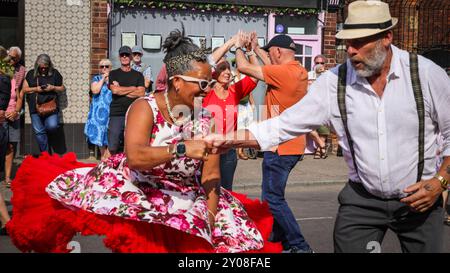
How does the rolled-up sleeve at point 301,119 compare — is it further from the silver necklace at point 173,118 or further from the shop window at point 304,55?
the shop window at point 304,55

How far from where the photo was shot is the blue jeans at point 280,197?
278 inches

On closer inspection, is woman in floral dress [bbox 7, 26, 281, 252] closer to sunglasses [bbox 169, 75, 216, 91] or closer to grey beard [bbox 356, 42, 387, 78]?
sunglasses [bbox 169, 75, 216, 91]

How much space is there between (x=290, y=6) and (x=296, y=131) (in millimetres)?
11988

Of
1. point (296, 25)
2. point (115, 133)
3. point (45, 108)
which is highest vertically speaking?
point (296, 25)

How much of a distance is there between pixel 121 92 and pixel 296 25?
5785 millimetres

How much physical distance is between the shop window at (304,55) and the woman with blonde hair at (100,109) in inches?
196

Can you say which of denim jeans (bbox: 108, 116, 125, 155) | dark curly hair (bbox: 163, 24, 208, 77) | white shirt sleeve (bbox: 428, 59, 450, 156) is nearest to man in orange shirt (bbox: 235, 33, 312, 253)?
dark curly hair (bbox: 163, 24, 208, 77)

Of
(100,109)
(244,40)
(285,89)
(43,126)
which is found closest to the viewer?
(244,40)

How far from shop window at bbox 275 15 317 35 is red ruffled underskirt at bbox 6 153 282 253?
1148 centimetres

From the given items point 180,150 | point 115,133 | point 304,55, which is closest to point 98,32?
point 115,133

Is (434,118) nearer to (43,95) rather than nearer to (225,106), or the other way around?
(225,106)

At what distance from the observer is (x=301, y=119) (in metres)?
4.50

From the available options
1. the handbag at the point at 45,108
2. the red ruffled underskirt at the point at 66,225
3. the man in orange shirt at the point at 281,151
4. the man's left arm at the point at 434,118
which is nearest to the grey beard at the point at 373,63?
the man's left arm at the point at 434,118
